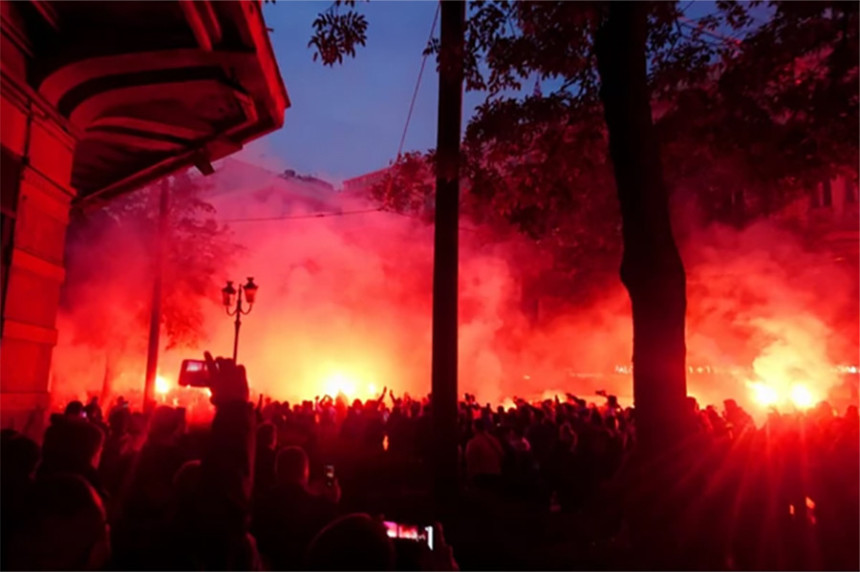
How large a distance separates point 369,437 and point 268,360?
64.6 feet

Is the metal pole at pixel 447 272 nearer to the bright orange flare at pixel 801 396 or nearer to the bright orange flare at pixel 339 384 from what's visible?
the bright orange flare at pixel 801 396

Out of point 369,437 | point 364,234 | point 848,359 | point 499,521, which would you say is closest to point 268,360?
point 364,234

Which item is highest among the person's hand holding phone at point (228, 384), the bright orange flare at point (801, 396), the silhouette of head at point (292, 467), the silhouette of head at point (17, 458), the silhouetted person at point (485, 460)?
the bright orange flare at point (801, 396)

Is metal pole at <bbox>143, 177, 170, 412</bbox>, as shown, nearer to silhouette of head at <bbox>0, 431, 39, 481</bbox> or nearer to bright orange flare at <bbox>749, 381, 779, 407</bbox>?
silhouette of head at <bbox>0, 431, 39, 481</bbox>

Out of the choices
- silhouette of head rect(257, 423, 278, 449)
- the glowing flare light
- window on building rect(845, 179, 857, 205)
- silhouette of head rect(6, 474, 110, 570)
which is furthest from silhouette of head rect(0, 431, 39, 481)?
window on building rect(845, 179, 857, 205)

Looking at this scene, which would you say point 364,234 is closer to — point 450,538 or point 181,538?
point 450,538

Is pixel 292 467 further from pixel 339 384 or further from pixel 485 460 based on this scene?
pixel 339 384

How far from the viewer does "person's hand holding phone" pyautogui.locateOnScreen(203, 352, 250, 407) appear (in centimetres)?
452

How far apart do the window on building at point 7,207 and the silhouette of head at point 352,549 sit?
114 inches

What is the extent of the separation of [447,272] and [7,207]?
20.0 ft

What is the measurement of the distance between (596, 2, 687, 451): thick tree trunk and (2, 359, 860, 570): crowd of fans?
0.22 meters

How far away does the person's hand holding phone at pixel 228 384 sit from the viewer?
4523mm

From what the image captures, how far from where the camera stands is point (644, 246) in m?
5.36

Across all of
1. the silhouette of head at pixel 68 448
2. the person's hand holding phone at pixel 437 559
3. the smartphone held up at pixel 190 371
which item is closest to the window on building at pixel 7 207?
the silhouette of head at pixel 68 448
